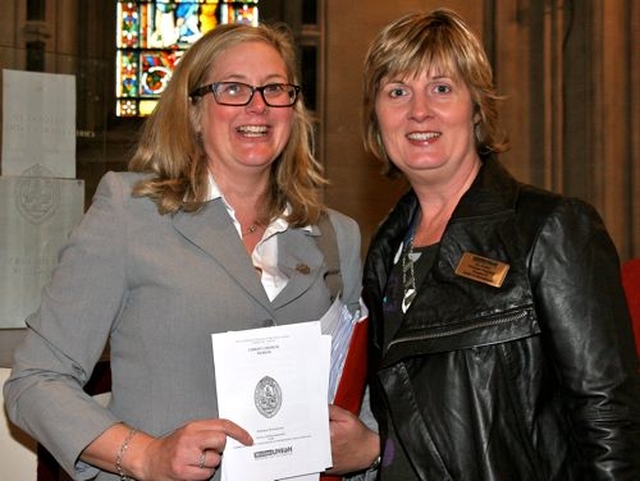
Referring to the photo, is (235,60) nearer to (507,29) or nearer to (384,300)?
(384,300)

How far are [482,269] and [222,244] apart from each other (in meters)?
0.69

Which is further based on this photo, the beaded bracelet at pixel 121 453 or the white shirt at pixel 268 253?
the white shirt at pixel 268 253

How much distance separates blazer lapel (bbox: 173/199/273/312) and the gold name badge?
0.52 m

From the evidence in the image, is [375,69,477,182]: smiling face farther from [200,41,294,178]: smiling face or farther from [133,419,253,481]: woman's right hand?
[133,419,253,481]: woman's right hand

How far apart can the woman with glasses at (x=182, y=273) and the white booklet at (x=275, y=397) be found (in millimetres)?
65

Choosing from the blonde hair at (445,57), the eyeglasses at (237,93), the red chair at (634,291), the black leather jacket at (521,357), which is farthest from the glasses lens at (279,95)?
the red chair at (634,291)

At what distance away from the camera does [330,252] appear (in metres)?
2.80

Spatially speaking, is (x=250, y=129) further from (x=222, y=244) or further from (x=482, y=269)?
(x=482, y=269)

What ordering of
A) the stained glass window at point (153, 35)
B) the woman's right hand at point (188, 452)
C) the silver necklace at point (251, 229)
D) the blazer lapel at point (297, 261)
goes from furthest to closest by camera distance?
1. the stained glass window at point (153, 35)
2. the silver necklace at point (251, 229)
3. the blazer lapel at point (297, 261)
4. the woman's right hand at point (188, 452)

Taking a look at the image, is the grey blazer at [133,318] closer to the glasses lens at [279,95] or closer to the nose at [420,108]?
the glasses lens at [279,95]

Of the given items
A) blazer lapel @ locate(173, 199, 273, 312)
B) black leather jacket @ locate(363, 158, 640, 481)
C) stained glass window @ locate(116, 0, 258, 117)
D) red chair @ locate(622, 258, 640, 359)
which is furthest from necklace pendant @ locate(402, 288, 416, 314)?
stained glass window @ locate(116, 0, 258, 117)

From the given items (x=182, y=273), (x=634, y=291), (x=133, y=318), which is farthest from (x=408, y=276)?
(x=634, y=291)

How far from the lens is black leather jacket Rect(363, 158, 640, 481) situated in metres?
2.18

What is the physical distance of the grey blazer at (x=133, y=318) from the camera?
2.31 metres
